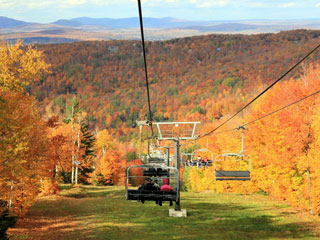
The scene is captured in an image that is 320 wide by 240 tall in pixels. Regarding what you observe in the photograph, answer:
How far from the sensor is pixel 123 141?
174m

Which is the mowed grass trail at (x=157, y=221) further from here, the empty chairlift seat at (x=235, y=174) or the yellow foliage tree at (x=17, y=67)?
the yellow foliage tree at (x=17, y=67)

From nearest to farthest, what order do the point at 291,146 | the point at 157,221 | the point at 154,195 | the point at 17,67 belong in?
the point at 154,195 → the point at 17,67 → the point at 157,221 → the point at 291,146

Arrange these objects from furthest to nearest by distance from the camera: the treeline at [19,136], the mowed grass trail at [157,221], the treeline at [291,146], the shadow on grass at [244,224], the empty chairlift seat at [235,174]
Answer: the treeline at [291,146] → the shadow on grass at [244,224] → the mowed grass trail at [157,221] → the empty chairlift seat at [235,174] → the treeline at [19,136]

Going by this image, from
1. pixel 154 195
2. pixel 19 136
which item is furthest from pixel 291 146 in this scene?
pixel 154 195

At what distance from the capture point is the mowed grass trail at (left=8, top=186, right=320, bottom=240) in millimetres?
29234

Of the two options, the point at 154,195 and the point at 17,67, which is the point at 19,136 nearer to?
the point at 17,67

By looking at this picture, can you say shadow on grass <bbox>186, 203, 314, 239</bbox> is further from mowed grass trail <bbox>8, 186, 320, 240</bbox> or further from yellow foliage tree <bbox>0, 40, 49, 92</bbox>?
yellow foliage tree <bbox>0, 40, 49, 92</bbox>

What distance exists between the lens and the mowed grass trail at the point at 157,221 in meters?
29.2

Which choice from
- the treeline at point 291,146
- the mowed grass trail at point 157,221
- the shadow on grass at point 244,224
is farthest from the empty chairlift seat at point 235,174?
the treeline at point 291,146

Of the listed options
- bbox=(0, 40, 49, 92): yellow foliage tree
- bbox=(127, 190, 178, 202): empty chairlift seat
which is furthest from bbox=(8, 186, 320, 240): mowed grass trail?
bbox=(127, 190, 178, 202): empty chairlift seat

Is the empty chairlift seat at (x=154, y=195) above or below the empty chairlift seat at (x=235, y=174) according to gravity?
above

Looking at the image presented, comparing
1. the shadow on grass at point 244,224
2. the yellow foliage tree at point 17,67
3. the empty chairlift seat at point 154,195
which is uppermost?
the yellow foliage tree at point 17,67

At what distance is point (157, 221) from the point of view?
3497 centimetres

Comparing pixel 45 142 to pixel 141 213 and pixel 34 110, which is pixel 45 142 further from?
pixel 141 213
